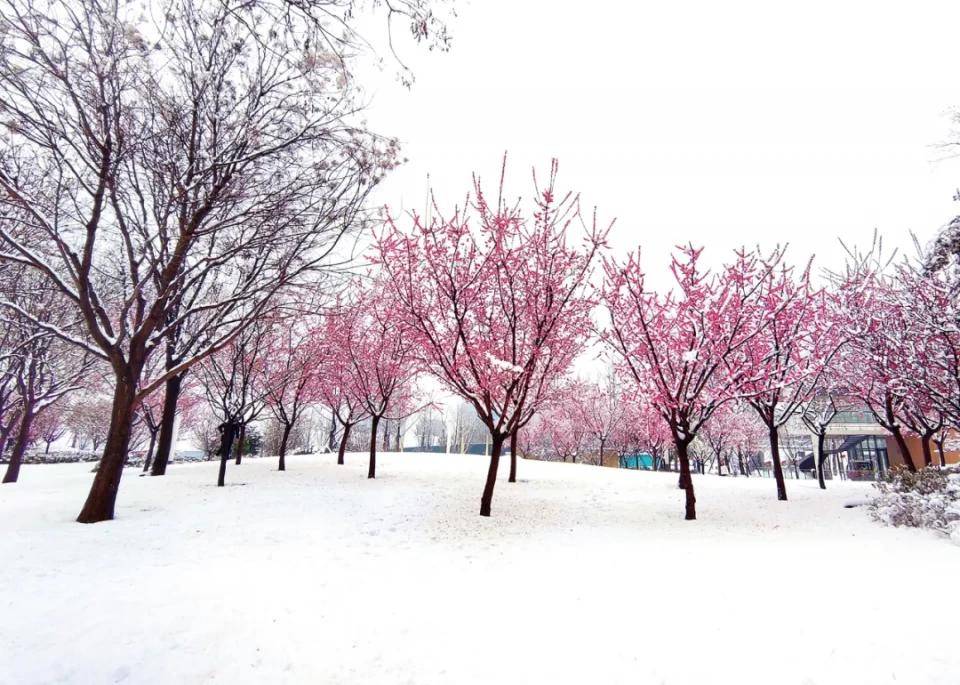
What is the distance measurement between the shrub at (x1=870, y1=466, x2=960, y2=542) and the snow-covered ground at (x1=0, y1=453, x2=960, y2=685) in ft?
1.66

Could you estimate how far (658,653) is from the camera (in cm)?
394

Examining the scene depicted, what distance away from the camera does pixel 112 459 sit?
309 inches

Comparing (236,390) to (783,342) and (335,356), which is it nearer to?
(335,356)

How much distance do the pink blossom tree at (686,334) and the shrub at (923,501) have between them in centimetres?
326

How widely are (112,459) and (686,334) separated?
12.2 m

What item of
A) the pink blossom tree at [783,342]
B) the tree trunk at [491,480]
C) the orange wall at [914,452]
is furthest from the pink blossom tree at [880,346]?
the orange wall at [914,452]

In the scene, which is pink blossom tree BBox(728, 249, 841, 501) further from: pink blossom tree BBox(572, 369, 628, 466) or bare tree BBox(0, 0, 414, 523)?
A: pink blossom tree BBox(572, 369, 628, 466)

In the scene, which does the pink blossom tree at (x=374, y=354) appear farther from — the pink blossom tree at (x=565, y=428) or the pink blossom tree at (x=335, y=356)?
the pink blossom tree at (x=565, y=428)

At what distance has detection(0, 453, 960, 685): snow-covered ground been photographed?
3721 millimetres

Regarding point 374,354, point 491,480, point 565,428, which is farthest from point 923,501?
point 565,428

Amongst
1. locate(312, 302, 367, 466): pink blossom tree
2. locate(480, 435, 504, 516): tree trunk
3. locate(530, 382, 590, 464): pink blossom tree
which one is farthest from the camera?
locate(530, 382, 590, 464): pink blossom tree

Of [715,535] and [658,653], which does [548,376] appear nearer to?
[715,535]

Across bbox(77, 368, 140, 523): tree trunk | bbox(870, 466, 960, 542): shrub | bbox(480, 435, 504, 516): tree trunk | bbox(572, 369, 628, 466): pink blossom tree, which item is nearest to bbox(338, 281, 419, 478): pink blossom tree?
bbox(480, 435, 504, 516): tree trunk

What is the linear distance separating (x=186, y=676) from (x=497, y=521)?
6.40 meters
